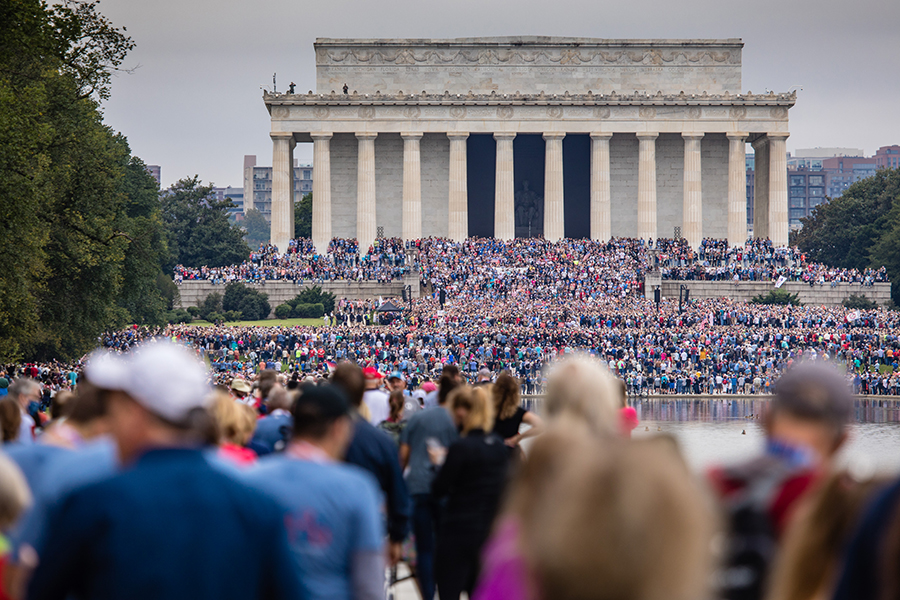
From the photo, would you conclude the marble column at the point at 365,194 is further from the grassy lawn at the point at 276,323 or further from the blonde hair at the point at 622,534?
the blonde hair at the point at 622,534

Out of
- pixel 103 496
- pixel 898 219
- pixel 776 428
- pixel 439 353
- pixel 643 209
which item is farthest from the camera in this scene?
pixel 643 209

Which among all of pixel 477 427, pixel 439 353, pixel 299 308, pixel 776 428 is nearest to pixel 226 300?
pixel 299 308

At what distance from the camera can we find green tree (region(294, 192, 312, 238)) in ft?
411

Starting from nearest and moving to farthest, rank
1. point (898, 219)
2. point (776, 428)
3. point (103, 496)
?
point (103, 496), point (776, 428), point (898, 219)

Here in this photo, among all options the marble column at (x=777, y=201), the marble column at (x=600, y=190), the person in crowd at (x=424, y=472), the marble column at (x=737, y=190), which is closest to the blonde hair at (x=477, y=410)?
the person in crowd at (x=424, y=472)

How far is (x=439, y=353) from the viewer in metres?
62.5

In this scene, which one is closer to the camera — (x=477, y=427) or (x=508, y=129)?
(x=477, y=427)

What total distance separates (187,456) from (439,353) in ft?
187

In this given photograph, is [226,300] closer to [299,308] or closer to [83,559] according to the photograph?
[299,308]

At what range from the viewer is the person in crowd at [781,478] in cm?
606

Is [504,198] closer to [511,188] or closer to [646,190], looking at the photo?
[511,188]

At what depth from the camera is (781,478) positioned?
6129mm

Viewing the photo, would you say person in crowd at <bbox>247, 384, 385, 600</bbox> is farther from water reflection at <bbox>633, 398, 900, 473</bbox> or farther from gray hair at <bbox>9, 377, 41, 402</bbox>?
water reflection at <bbox>633, 398, 900, 473</bbox>

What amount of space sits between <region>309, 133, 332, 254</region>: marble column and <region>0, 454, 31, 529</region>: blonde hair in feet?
332
